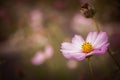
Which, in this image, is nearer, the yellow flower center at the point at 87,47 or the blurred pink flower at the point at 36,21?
the yellow flower center at the point at 87,47

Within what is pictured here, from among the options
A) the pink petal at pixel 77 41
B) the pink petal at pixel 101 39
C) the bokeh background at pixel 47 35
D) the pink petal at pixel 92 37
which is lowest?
the pink petal at pixel 101 39

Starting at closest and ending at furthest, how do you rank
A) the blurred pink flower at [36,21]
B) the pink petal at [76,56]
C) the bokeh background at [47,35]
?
the pink petal at [76,56], the bokeh background at [47,35], the blurred pink flower at [36,21]

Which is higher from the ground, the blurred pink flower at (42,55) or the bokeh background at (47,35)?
Answer: the bokeh background at (47,35)

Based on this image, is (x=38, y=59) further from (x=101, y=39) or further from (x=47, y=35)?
(x=101, y=39)

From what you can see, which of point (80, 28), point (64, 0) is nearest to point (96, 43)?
point (80, 28)

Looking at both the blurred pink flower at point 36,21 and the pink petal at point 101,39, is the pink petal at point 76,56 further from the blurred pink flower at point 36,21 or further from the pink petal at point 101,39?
the blurred pink flower at point 36,21

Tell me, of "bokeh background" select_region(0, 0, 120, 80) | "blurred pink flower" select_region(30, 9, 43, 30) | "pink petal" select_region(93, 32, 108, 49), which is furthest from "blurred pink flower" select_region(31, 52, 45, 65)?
"pink petal" select_region(93, 32, 108, 49)

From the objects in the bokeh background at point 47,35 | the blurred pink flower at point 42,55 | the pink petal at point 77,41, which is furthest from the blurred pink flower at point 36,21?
the pink petal at point 77,41
